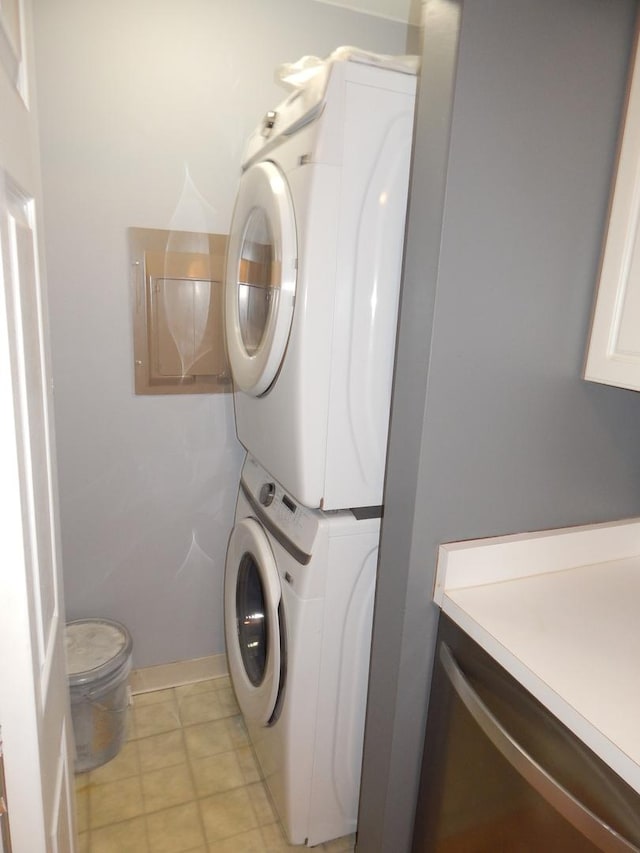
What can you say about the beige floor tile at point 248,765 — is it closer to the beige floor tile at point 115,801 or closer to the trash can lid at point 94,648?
the beige floor tile at point 115,801

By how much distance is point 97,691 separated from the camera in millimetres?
1762

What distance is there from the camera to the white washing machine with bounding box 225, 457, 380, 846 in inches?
54.1

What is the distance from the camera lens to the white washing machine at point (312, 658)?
1.37 metres

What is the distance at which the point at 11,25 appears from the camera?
0.72 m

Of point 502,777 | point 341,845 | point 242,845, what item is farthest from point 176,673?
point 502,777

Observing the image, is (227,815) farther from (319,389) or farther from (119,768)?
(319,389)

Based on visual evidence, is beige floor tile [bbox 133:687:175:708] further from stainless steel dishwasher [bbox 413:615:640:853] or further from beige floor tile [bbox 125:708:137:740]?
stainless steel dishwasher [bbox 413:615:640:853]

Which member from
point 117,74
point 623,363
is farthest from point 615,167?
point 117,74

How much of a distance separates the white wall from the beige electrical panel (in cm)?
4

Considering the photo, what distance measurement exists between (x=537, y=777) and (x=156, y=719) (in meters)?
1.61

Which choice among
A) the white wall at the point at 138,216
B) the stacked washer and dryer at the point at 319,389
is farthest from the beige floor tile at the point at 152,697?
the stacked washer and dryer at the point at 319,389

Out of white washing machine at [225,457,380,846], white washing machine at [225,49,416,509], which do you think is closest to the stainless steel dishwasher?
white washing machine at [225,457,380,846]

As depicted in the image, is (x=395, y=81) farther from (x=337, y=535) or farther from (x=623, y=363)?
(x=337, y=535)

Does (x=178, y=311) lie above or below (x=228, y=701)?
above
